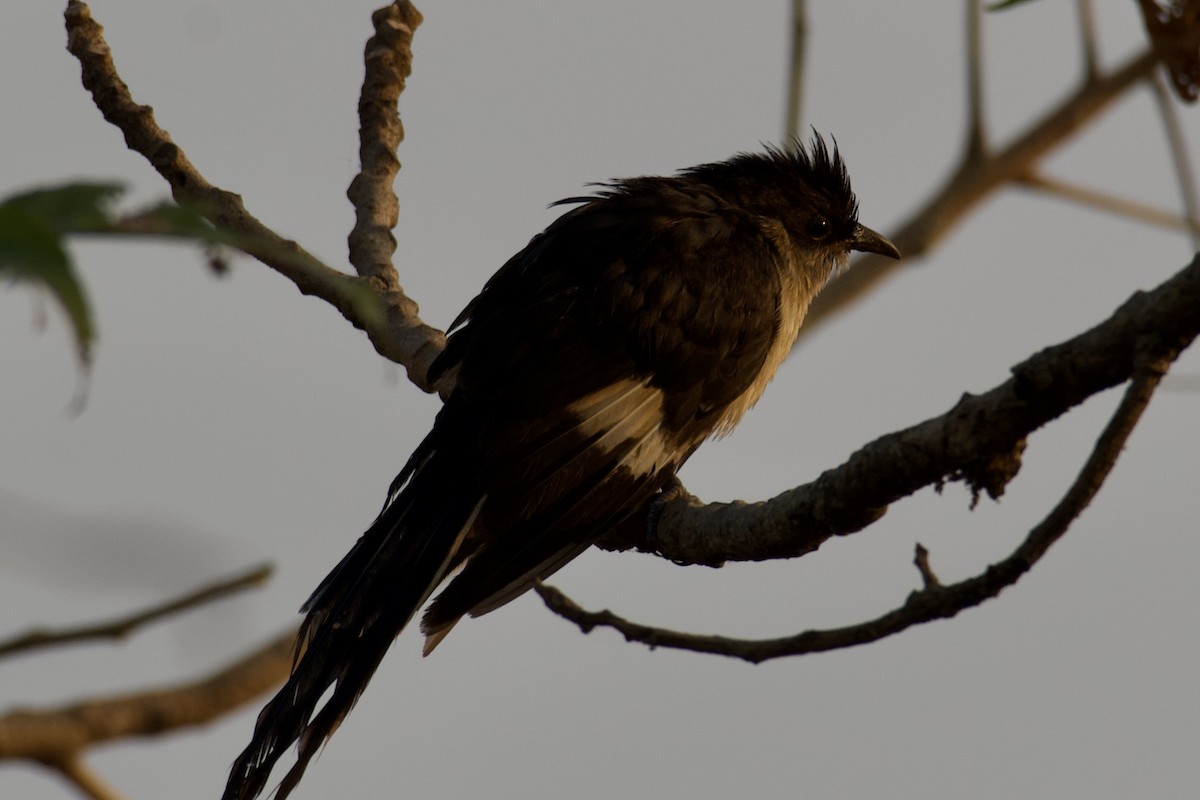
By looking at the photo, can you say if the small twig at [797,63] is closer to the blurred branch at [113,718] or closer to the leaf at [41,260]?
the blurred branch at [113,718]

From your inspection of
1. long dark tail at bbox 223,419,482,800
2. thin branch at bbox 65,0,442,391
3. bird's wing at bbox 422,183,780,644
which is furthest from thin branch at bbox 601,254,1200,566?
thin branch at bbox 65,0,442,391

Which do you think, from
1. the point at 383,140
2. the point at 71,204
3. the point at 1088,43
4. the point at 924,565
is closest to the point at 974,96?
the point at 1088,43

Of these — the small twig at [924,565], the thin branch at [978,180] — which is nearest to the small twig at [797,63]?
the thin branch at [978,180]

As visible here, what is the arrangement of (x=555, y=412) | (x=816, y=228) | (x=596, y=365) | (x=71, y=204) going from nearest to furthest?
(x=71, y=204), (x=555, y=412), (x=596, y=365), (x=816, y=228)

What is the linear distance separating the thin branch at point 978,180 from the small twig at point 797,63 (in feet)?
7.88

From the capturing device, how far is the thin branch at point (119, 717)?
278 centimetres

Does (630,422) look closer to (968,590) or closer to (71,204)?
(968,590)

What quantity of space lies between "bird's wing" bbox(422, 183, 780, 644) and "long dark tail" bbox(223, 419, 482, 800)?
0.12m

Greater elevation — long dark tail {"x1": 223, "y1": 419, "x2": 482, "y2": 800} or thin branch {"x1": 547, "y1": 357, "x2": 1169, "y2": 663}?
long dark tail {"x1": 223, "y1": 419, "x2": 482, "y2": 800}

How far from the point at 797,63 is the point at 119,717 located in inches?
186

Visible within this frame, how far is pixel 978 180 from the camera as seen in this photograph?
945 cm

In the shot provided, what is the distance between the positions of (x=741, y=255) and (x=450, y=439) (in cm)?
141

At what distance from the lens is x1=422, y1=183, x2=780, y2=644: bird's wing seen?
15.2 feet

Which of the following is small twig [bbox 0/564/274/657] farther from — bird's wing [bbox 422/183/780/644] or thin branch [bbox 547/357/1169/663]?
bird's wing [bbox 422/183/780/644]
